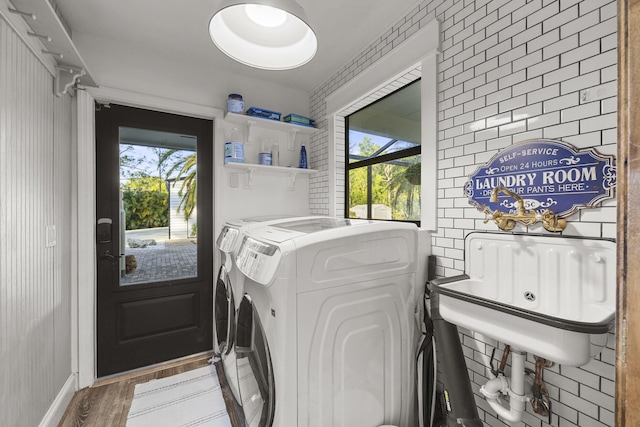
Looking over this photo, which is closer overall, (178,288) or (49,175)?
(49,175)

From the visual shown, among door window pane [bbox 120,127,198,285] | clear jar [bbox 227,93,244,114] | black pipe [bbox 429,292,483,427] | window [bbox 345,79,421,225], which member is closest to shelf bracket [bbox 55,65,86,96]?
door window pane [bbox 120,127,198,285]

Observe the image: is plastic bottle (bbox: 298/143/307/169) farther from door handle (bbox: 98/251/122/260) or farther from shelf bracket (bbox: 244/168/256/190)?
door handle (bbox: 98/251/122/260)

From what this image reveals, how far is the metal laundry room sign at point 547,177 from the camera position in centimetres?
108

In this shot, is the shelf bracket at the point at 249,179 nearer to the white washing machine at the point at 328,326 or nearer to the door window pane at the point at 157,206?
the door window pane at the point at 157,206

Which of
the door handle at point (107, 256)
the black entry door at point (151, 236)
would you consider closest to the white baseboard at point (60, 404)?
the black entry door at point (151, 236)

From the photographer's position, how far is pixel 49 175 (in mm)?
1784

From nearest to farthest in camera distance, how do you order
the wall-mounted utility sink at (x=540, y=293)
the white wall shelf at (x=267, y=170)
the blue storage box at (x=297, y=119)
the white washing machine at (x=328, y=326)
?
the wall-mounted utility sink at (x=540, y=293) → the white washing machine at (x=328, y=326) → the white wall shelf at (x=267, y=170) → the blue storage box at (x=297, y=119)

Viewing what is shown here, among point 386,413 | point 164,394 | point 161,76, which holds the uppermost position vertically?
point 161,76

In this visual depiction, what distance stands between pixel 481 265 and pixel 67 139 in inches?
113

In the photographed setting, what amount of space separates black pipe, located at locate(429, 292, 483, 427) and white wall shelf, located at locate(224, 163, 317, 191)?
79.7 inches

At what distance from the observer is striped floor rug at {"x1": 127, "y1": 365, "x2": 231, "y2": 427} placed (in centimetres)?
184

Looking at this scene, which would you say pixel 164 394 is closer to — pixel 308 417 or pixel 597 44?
pixel 308 417

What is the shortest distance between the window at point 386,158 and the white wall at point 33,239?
225cm

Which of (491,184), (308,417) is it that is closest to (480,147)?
(491,184)
